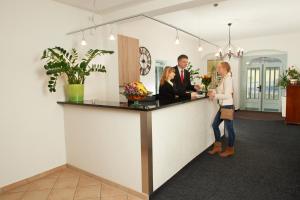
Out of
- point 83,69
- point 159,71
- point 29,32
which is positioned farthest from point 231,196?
point 159,71

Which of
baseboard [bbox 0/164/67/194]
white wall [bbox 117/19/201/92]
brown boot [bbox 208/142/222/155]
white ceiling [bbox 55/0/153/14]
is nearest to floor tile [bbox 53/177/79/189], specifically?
baseboard [bbox 0/164/67/194]

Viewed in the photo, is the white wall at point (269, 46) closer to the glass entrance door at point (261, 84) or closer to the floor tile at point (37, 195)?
the glass entrance door at point (261, 84)

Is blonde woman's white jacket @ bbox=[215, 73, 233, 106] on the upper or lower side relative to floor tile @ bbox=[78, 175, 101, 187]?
upper

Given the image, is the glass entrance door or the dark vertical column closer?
the dark vertical column

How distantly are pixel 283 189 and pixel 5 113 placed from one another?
3473 mm

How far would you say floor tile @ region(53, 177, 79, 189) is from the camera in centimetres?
278

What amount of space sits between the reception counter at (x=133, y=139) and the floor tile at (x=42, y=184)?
1.27 feet

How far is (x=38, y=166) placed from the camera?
3049 millimetres

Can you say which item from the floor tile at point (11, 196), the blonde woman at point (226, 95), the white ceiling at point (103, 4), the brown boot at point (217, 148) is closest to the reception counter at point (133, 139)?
the blonde woman at point (226, 95)

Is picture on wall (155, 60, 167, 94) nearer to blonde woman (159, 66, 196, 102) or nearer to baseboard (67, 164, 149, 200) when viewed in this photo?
blonde woman (159, 66, 196, 102)

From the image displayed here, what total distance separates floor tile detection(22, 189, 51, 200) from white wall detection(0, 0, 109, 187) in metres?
Answer: 0.35

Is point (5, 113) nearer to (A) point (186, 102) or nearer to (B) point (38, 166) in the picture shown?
(B) point (38, 166)

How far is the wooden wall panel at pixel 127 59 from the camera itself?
165 inches

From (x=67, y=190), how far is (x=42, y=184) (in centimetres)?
45
